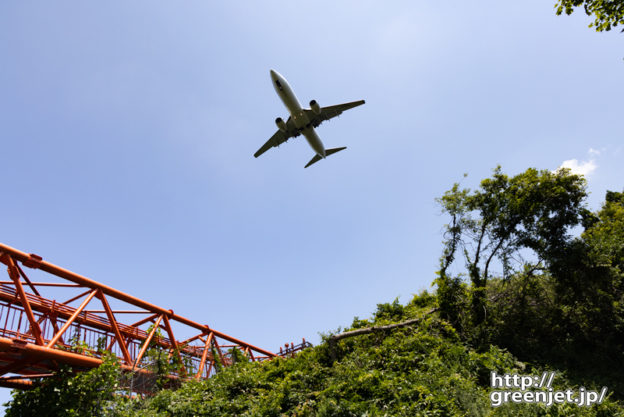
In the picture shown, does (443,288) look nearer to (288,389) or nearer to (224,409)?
(288,389)

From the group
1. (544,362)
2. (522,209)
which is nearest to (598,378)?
(544,362)

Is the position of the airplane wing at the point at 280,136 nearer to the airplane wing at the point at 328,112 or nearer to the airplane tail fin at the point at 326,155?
the airplane wing at the point at 328,112

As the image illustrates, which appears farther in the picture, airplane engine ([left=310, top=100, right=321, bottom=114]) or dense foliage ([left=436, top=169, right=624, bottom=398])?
airplane engine ([left=310, top=100, right=321, bottom=114])

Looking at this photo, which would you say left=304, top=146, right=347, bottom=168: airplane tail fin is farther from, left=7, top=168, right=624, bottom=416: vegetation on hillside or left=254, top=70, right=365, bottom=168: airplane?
left=7, top=168, right=624, bottom=416: vegetation on hillside

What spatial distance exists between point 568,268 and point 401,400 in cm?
1535

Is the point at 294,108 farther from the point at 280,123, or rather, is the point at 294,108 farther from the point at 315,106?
the point at 280,123

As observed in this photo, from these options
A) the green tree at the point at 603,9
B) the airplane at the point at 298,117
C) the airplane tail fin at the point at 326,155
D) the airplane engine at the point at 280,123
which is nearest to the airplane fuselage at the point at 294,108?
the airplane at the point at 298,117

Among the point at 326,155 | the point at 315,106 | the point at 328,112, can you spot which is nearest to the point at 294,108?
the point at 315,106

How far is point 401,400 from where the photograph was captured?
12023 mm

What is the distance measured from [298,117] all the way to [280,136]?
3010 mm

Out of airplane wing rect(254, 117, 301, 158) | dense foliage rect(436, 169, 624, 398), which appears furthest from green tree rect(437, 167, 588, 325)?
airplane wing rect(254, 117, 301, 158)

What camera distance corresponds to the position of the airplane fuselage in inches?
966

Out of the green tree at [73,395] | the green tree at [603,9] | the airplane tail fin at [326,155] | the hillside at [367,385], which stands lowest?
the hillside at [367,385]

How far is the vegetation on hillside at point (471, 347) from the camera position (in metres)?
12.2
